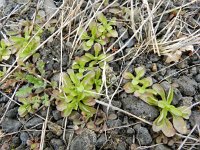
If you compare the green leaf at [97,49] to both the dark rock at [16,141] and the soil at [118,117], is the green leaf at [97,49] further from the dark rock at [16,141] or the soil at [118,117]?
the dark rock at [16,141]

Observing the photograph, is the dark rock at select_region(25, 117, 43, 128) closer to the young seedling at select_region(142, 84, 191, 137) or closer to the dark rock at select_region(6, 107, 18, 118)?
the dark rock at select_region(6, 107, 18, 118)

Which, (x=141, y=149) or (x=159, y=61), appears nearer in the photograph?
(x=141, y=149)

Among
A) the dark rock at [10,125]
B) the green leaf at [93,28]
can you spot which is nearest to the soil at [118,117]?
the dark rock at [10,125]

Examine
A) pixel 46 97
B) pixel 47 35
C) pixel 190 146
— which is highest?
pixel 47 35

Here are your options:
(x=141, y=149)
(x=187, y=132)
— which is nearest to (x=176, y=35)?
(x=187, y=132)

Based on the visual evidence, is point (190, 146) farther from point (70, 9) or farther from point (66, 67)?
point (70, 9)

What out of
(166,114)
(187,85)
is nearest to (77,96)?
(166,114)

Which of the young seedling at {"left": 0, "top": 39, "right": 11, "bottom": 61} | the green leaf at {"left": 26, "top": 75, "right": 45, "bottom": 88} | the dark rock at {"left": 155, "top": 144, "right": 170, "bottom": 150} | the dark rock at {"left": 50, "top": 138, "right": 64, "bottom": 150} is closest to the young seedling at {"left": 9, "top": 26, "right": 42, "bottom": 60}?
the young seedling at {"left": 0, "top": 39, "right": 11, "bottom": 61}
